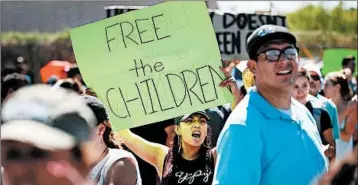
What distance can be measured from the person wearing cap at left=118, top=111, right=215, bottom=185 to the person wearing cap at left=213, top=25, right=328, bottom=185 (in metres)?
1.48

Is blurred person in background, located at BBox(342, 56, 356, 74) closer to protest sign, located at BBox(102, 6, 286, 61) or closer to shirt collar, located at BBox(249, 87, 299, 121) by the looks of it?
protest sign, located at BBox(102, 6, 286, 61)

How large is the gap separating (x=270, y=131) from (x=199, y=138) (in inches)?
75.9

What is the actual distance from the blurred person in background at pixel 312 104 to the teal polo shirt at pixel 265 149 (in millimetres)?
3088

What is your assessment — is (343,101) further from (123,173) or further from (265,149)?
(265,149)

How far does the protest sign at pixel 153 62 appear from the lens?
196 inches

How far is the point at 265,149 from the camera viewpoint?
11.4ft

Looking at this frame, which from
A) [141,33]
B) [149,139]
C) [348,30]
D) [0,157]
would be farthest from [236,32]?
[348,30]

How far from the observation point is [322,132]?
23.4ft

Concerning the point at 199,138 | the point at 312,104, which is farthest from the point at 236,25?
the point at 199,138

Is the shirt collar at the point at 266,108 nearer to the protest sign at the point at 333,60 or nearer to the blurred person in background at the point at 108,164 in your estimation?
Answer: the blurred person in background at the point at 108,164

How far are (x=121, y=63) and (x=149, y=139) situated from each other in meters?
1.13

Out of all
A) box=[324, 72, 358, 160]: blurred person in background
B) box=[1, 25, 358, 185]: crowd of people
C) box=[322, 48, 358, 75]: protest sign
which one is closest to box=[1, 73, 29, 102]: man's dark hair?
box=[1, 25, 358, 185]: crowd of people

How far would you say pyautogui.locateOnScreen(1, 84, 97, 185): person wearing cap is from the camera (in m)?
2.21

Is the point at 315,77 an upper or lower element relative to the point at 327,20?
upper
